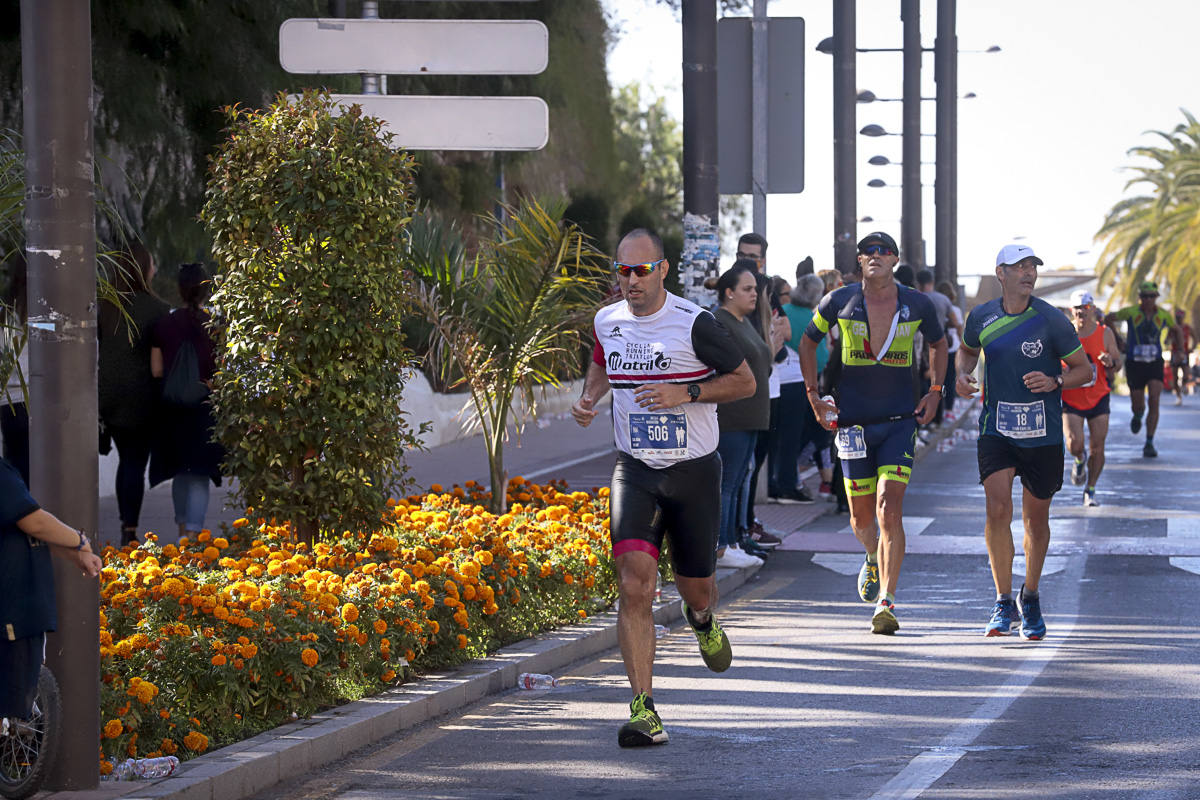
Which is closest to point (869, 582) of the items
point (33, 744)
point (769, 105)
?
point (33, 744)

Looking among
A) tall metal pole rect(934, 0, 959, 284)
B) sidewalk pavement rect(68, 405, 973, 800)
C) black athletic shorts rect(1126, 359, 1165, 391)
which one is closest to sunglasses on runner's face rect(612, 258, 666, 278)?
sidewalk pavement rect(68, 405, 973, 800)

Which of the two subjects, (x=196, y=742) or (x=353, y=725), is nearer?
(x=196, y=742)

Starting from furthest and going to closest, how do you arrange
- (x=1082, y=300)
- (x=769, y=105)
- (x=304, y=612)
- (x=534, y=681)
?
(x=1082, y=300)
(x=769, y=105)
(x=534, y=681)
(x=304, y=612)

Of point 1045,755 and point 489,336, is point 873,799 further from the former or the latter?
point 489,336

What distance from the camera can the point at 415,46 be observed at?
1055 cm

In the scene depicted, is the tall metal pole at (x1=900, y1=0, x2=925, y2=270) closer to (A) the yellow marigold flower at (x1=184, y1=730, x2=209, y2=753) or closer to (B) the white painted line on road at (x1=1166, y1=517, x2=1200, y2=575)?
(B) the white painted line on road at (x1=1166, y1=517, x2=1200, y2=575)

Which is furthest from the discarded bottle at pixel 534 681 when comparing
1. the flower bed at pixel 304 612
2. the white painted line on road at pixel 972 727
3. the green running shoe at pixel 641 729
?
the white painted line on road at pixel 972 727

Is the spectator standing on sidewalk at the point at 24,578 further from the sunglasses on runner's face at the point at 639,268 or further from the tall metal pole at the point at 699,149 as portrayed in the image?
the tall metal pole at the point at 699,149

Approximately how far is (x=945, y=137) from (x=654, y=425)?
98.2 feet

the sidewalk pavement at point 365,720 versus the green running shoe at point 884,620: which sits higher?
the sidewalk pavement at point 365,720

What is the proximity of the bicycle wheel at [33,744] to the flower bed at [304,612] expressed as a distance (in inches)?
12.3

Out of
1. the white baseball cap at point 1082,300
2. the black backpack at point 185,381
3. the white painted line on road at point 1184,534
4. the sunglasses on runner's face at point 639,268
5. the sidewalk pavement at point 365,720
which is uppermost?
the sunglasses on runner's face at point 639,268

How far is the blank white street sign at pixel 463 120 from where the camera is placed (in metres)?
10.4

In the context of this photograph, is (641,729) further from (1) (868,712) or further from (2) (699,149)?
(2) (699,149)
